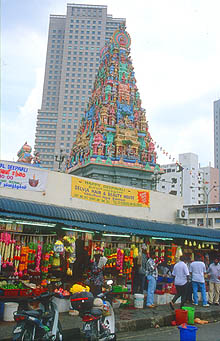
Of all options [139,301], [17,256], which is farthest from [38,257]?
[139,301]

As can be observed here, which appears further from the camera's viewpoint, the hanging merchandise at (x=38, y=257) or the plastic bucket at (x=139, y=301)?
the hanging merchandise at (x=38, y=257)

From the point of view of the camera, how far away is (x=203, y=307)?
464 inches

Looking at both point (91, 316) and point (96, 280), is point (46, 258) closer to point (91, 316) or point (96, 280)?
point (96, 280)

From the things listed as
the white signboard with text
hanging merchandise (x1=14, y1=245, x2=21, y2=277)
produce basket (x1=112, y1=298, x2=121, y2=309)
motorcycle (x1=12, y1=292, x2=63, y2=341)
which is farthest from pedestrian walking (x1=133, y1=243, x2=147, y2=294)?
motorcycle (x1=12, y1=292, x2=63, y2=341)

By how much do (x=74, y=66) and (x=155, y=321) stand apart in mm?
118393

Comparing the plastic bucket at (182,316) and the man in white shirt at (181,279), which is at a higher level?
the man in white shirt at (181,279)

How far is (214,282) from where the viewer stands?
12.8 m

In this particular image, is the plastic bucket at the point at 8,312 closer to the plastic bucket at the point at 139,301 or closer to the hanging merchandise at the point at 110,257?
the plastic bucket at the point at 139,301

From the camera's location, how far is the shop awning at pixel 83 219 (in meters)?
10.1

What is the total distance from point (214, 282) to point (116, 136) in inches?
831

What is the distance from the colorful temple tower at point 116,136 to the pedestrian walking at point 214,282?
18.8 m

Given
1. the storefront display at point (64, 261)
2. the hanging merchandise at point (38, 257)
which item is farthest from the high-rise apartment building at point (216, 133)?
the hanging merchandise at point (38, 257)

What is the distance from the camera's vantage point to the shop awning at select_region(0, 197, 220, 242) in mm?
10117

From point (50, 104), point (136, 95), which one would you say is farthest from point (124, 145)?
point (50, 104)
